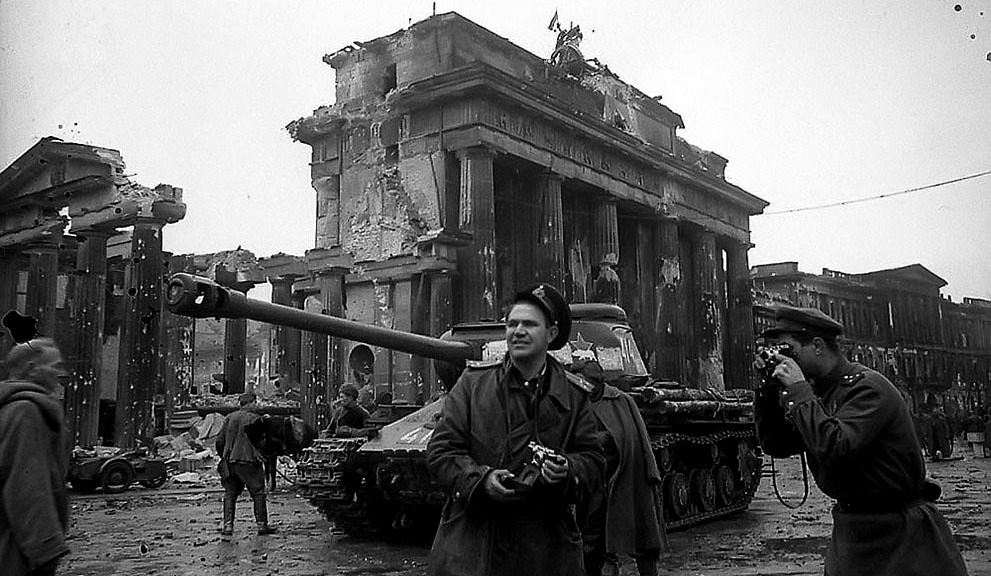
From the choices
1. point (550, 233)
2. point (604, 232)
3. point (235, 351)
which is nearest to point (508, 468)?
point (235, 351)

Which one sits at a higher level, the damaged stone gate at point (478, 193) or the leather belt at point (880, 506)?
the damaged stone gate at point (478, 193)

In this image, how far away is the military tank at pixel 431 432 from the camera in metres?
7.88

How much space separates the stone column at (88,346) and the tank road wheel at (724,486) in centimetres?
1253

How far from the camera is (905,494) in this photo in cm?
314

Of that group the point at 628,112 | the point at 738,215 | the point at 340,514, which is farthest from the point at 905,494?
the point at 738,215

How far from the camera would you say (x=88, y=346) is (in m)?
19.5

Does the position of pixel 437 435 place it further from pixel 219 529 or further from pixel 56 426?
pixel 219 529

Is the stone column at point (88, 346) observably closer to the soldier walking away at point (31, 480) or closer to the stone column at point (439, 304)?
the stone column at point (439, 304)

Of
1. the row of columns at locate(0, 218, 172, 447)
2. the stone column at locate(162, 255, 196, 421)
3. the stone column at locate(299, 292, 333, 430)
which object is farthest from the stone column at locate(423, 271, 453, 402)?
the stone column at locate(162, 255, 196, 421)

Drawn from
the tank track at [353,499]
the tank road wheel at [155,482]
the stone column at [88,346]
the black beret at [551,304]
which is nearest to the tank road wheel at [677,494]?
the tank track at [353,499]

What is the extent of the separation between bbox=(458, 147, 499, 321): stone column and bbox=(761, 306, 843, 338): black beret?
19803 mm

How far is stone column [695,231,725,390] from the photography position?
35625 mm

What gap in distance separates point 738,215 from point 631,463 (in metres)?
34.8

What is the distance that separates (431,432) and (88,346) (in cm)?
1375
